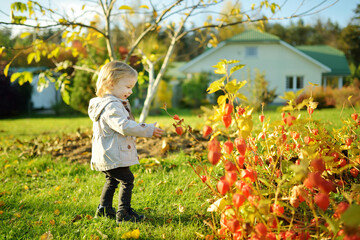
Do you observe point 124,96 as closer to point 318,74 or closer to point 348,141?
point 348,141

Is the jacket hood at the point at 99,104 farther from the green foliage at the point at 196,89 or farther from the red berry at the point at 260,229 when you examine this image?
the green foliage at the point at 196,89

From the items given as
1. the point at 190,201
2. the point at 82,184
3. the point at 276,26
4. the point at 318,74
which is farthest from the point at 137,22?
the point at 276,26

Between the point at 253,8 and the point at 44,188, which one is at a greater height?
the point at 253,8

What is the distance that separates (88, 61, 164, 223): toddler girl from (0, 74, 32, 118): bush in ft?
41.4

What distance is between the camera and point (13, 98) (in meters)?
13.6

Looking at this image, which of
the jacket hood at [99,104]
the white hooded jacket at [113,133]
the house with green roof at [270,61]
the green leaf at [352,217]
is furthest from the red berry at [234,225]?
the house with green roof at [270,61]

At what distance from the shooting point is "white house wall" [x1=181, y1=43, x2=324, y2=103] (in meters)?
19.6

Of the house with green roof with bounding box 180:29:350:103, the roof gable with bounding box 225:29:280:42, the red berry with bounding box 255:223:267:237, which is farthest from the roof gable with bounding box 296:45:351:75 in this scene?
the red berry with bounding box 255:223:267:237

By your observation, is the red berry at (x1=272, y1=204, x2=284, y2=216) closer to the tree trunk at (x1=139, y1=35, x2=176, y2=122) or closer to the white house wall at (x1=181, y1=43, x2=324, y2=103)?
the tree trunk at (x1=139, y1=35, x2=176, y2=122)

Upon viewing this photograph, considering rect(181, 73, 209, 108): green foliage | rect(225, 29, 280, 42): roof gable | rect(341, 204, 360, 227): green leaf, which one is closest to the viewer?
rect(341, 204, 360, 227): green leaf

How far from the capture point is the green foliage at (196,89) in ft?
58.1

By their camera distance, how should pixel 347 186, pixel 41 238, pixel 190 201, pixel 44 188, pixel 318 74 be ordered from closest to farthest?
pixel 41 238, pixel 347 186, pixel 190 201, pixel 44 188, pixel 318 74

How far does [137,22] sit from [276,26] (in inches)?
1271

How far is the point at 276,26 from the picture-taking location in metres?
34.0
